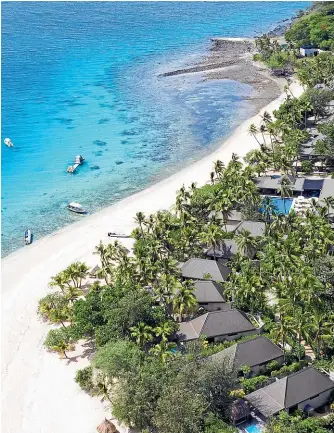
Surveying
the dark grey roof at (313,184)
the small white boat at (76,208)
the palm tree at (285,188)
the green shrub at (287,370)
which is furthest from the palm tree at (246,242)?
the small white boat at (76,208)

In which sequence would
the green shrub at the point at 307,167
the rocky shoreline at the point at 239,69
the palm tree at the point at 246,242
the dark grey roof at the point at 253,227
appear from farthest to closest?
the rocky shoreline at the point at 239,69 < the green shrub at the point at 307,167 < the dark grey roof at the point at 253,227 < the palm tree at the point at 246,242

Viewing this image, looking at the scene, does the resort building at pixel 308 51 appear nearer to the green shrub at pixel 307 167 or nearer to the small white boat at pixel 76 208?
the green shrub at pixel 307 167

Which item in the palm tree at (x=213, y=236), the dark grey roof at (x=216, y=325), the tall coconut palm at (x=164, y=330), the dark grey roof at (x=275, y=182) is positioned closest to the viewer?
the tall coconut palm at (x=164, y=330)

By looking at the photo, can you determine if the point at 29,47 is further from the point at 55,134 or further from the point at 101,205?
the point at 101,205

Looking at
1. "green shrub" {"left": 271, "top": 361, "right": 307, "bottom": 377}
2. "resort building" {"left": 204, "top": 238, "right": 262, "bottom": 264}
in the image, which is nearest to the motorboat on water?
"resort building" {"left": 204, "top": 238, "right": 262, "bottom": 264}

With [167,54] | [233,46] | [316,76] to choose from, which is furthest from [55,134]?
[233,46]

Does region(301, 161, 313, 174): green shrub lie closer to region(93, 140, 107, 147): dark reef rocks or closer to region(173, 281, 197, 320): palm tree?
region(173, 281, 197, 320): palm tree

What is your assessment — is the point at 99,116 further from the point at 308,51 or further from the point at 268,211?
the point at 268,211
